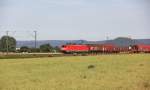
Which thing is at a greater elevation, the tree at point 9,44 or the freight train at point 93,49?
the tree at point 9,44

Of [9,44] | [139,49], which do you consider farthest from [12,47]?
[139,49]

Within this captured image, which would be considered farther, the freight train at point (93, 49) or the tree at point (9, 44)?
the tree at point (9, 44)

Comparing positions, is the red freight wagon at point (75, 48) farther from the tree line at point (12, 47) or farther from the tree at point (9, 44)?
the tree at point (9, 44)

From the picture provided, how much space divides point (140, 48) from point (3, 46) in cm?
6003

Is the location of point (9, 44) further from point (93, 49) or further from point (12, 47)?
point (93, 49)

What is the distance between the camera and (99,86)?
19.5 metres

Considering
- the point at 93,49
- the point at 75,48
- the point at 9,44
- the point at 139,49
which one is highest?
the point at 9,44

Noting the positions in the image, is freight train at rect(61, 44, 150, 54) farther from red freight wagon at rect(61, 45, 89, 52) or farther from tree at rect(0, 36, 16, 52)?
tree at rect(0, 36, 16, 52)

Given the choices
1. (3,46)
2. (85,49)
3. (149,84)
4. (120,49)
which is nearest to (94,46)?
(85,49)

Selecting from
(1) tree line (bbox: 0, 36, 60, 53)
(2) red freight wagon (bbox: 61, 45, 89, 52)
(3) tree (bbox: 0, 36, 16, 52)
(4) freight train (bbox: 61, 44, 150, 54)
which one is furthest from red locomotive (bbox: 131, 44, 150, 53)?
(3) tree (bbox: 0, 36, 16, 52)

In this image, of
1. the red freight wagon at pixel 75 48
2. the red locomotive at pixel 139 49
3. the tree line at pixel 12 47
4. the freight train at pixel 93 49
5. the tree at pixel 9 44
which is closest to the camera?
the red freight wagon at pixel 75 48

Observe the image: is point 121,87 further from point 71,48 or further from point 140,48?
point 140,48

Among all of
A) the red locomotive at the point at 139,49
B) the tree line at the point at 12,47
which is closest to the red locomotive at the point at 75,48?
the red locomotive at the point at 139,49

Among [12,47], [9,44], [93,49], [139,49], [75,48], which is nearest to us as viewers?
[75,48]
